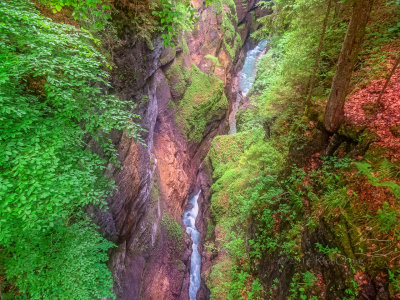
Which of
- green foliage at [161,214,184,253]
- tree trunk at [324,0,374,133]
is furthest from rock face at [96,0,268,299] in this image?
tree trunk at [324,0,374,133]

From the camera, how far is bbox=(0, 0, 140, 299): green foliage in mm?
3322

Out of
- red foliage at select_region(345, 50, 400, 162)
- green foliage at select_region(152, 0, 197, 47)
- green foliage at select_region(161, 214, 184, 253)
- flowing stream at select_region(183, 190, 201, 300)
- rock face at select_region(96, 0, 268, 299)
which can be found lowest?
flowing stream at select_region(183, 190, 201, 300)

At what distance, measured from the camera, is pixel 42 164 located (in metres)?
3.40

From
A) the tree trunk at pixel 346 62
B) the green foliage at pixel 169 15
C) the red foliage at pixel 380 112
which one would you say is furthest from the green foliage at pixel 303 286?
the green foliage at pixel 169 15

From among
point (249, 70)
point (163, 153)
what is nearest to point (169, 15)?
point (163, 153)

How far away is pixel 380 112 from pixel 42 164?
7821 mm

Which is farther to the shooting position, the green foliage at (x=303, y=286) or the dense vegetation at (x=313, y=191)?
the green foliage at (x=303, y=286)

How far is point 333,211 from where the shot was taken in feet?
16.1

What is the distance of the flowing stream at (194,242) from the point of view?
50.0 ft

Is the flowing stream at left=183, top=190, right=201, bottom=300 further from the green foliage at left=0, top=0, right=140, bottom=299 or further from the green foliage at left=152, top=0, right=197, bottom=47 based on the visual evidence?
the green foliage at left=152, top=0, right=197, bottom=47

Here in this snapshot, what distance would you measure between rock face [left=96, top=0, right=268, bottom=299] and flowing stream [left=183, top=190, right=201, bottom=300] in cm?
101

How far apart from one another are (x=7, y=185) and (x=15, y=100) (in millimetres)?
1663

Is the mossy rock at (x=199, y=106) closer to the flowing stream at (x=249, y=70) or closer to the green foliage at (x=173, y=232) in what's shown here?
the green foliage at (x=173, y=232)

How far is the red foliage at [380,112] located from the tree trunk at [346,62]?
1.42 feet
